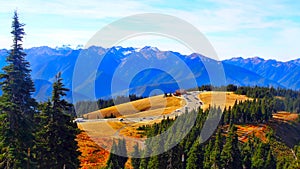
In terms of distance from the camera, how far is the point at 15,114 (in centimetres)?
3347

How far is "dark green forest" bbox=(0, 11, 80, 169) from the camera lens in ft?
109

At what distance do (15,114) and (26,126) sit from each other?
171 centimetres

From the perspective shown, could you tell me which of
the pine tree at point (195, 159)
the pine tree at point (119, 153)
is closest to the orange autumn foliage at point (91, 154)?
the pine tree at point (119, 153)

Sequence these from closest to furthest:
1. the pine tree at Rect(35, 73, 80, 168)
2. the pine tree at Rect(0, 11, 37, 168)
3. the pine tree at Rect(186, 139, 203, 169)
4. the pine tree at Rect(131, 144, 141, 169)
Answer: the pine tree at Rect(0, 11, 37, 168)
the pine tree at Rect(35, 73, 80, 168)
the pine tree at Rect(186, 139, 203, 169)
the pine tree at Rect(131, 144, 141, 169)

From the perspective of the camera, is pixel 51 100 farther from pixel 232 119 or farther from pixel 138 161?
pixel 232 119

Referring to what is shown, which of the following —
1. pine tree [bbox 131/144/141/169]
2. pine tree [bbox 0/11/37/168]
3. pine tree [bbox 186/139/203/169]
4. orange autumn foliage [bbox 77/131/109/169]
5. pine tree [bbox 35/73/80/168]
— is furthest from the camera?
orange autumn foliage [bbox 77/131/109/169]

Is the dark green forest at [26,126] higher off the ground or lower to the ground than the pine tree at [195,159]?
higher

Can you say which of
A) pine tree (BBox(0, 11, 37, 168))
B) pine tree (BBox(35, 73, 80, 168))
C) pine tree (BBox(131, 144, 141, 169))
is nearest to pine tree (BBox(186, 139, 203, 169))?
pine tree (BBox(131, 144, 141, 169))


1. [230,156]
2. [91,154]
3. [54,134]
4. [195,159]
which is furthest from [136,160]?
[54,134]

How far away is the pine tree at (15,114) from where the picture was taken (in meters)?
33.2

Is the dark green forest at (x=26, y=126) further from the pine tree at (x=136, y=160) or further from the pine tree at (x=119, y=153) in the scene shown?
the pine tree at (x=136, y=160)

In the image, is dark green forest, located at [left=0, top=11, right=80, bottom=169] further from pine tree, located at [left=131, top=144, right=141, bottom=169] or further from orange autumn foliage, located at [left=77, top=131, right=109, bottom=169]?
orange autumn foliage, located at [left=77, top=131, right=109, bottom=169]

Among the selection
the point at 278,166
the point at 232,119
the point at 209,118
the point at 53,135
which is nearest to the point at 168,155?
the point at 278,166

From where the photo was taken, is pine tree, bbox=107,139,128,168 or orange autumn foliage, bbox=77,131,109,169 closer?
pine tree, bbox=107,139,128,168
